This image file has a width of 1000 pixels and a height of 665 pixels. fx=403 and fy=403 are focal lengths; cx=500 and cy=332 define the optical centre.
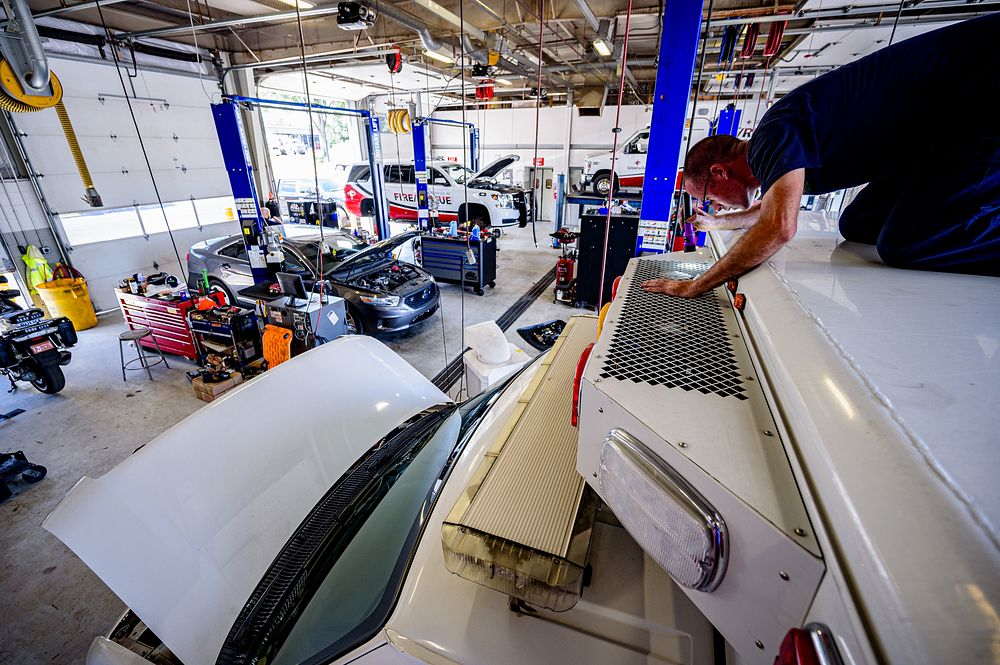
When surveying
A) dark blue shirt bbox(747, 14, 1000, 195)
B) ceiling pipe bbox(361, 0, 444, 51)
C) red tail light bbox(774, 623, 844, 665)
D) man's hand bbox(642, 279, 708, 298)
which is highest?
ceiling pipe bbox(361, 0, 444, 51)

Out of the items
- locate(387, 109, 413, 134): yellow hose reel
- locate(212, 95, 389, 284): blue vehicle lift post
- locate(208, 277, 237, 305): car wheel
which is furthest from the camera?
locate(387, 109, 413, 134): yellow hose reel

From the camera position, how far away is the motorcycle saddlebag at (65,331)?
4.36m

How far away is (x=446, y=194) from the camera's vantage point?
1153 cm

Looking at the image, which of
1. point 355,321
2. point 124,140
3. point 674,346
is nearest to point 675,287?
point 674,346

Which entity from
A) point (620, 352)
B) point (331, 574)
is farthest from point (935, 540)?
point (331, 574)

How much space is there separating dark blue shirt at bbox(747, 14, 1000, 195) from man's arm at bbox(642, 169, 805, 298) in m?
0.04

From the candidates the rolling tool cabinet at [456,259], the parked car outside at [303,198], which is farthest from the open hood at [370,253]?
the parked car outside at [303,198]

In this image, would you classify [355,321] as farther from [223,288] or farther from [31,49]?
[31,49]

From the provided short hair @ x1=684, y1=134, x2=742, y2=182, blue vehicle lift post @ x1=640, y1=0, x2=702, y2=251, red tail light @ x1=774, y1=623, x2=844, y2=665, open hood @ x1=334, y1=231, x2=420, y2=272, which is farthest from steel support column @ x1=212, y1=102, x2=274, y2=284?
red tail light @ x1=774, y1=623, x2=844, y2=665

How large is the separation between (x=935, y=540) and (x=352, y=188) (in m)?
12.6

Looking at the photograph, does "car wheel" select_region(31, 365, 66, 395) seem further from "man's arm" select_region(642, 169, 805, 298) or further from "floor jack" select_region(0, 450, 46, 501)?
"man's arm" select_region(642, 169, 805, 298)

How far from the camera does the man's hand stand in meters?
1.32

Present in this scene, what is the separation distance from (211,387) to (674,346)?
15.1 feet

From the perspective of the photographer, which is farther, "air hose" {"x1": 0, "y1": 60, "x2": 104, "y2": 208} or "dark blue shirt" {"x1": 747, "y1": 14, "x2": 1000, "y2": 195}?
"air hose" {"x1": 0, "y1": 60, "x2": 104, "y2": 208}
